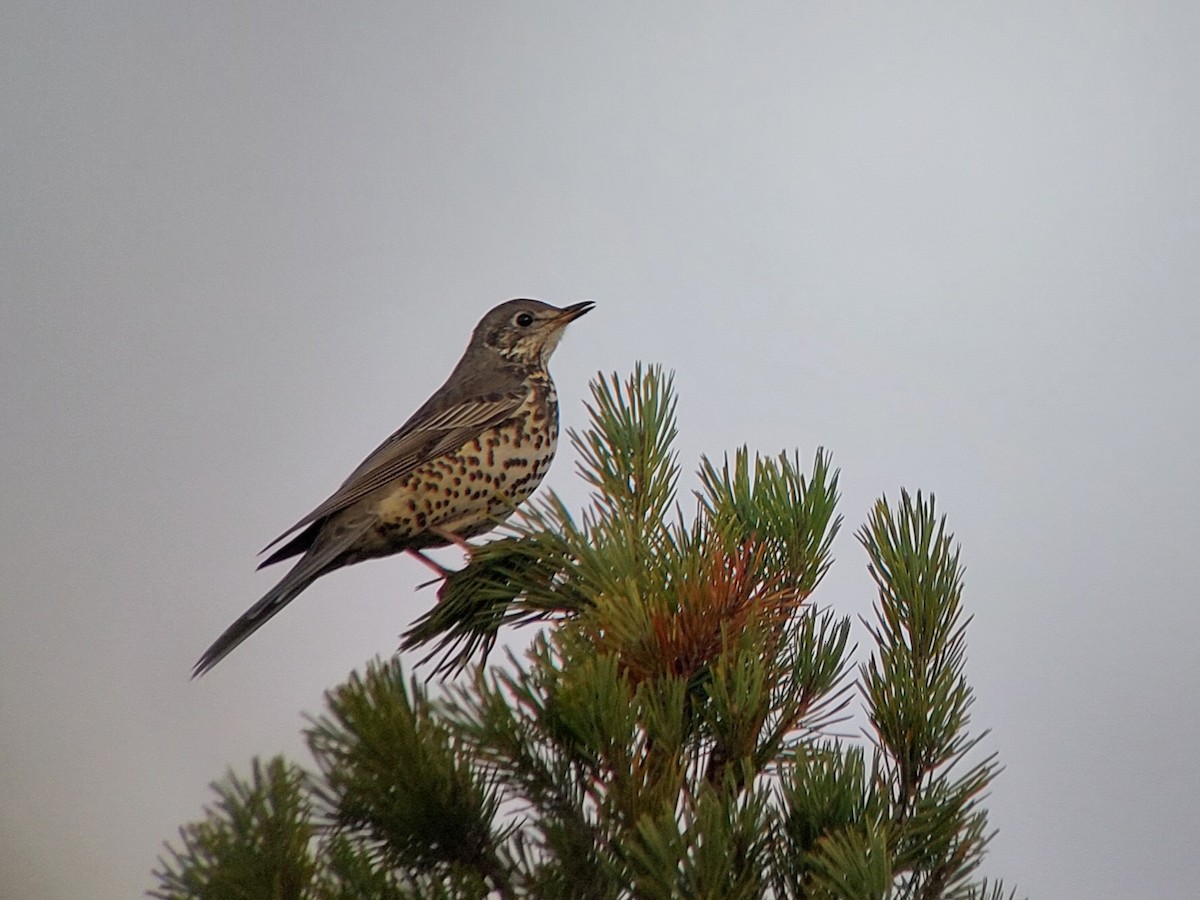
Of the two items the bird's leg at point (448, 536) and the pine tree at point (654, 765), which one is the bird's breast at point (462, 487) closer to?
the bird's leg at point (448, 536)

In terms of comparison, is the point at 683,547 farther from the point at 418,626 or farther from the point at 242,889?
the point at 242,889

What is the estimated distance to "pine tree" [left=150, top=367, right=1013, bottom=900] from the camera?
0.98 metres

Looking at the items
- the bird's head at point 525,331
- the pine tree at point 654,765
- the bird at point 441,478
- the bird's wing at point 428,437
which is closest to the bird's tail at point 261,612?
the bird at point 441,478

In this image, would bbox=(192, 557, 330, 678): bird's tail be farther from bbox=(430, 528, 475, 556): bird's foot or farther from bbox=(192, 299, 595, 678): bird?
bbox=(430, 528, 475, 556): bird's foot

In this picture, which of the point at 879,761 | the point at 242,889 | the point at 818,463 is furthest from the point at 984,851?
the point at 242,889

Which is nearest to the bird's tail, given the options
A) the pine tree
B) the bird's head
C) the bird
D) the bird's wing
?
the bird

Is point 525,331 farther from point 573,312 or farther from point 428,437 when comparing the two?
point 428,437

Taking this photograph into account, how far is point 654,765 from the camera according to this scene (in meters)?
1.01

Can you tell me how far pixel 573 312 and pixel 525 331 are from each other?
0.77 ft

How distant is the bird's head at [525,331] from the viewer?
2.86m

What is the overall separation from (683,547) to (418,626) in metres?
0.39

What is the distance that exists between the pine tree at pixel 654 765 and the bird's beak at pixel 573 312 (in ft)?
4.59

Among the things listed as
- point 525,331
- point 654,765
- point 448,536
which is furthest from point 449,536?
point 654,765

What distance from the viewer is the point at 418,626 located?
147 cm
